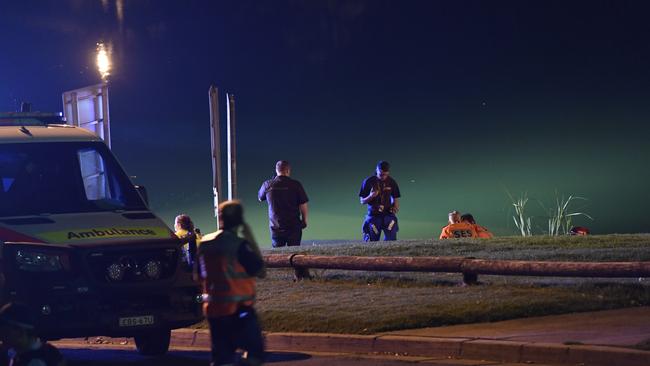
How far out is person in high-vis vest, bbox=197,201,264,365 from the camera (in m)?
8.84

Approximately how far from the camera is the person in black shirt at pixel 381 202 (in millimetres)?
22328

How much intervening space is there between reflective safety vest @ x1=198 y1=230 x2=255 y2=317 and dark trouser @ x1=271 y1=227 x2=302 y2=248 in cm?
1175

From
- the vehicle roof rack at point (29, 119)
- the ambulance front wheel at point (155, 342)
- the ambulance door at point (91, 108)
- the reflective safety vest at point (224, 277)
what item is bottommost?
the ambulance front wheel at point (155, 342)

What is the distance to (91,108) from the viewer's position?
18297 mm

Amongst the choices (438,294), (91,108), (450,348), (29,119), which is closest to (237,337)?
(450,348)

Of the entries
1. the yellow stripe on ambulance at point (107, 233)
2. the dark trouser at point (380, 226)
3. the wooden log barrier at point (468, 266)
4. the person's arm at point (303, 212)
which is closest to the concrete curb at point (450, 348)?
the yellow stripe on ambulance at point (107, 233)

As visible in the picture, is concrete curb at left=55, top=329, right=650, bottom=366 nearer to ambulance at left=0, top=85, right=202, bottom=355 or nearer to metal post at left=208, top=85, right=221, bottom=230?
Result: ambulance at left=0, top=85, right=202, bottom=355

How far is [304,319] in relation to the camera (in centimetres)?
1402

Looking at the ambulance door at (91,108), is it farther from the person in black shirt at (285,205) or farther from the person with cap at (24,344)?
the person with cap at (24,344)

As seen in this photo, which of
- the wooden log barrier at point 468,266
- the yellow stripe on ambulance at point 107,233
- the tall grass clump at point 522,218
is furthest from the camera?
the tall grass clump at point 522,218

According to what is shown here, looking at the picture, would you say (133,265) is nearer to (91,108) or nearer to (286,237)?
(91,108)

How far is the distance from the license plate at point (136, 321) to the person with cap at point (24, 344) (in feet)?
12.3

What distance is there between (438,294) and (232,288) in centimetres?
629

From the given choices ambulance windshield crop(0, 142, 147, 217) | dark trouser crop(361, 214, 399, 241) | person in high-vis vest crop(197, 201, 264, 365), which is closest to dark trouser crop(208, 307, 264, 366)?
person in high-vis vest crop(197, 201, 264, 365)
